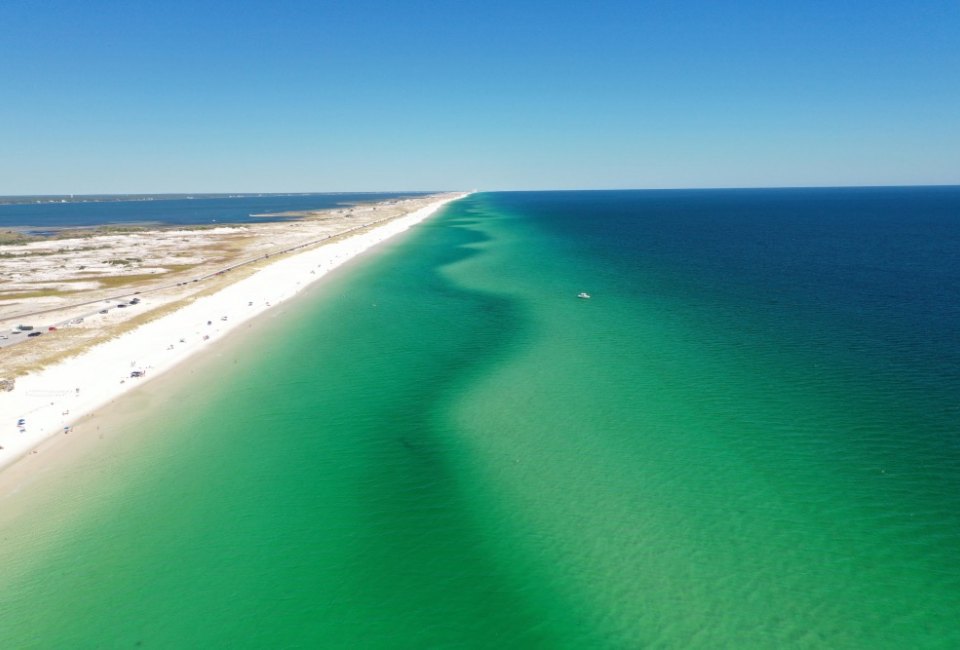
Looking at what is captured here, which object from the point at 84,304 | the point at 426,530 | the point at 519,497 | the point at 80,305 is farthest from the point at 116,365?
the point at 519,497

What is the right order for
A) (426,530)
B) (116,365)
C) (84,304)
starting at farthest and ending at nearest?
(84,304), (116,365), (426,530)

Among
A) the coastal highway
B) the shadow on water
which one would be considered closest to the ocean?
the shadow on water

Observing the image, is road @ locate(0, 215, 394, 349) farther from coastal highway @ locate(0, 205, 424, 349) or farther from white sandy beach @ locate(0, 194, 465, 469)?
white sandy beach @ locate(0, 194, 465, 469)

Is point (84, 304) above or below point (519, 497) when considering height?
above

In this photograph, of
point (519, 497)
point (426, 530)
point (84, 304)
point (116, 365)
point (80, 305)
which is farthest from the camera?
point (84, 304)

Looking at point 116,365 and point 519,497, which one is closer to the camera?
point 519,497

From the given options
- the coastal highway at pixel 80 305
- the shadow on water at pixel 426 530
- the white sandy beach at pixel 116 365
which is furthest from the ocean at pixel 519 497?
the coastal highway at pixel 80 305

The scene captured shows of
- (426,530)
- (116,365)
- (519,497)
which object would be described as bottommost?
(426,530)

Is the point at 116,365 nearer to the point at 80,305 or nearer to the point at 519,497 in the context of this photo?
the point at 80,305
